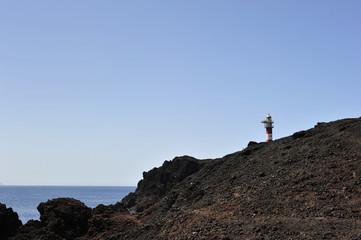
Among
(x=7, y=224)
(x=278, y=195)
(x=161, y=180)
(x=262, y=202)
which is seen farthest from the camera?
(x=161, y=180)

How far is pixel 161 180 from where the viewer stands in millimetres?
80875

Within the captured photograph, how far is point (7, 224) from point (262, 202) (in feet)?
49.7

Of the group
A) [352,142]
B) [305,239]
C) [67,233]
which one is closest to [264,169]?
[352,142]

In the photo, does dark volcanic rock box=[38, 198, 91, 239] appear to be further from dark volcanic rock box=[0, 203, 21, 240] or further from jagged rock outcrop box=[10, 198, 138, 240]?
dark volcanic rock box=[0, 203, 21, 240]

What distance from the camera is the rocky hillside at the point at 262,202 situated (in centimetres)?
1464

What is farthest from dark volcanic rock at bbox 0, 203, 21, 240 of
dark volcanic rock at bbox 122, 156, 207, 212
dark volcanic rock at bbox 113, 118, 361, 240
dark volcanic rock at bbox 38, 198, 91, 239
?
dark volcanic rock at bbox 122, 156, 207, 212

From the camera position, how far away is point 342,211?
1472cm

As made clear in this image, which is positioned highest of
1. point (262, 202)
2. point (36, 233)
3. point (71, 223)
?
point (262, 202)

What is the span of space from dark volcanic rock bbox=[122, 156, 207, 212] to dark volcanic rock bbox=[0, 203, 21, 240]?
4801cm

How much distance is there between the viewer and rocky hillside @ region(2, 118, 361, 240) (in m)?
14.6

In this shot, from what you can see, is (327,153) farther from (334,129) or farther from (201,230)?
(201,230)

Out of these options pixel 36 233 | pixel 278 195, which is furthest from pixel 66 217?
pixel 278 195

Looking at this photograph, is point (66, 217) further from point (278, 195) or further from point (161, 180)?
point (161, 180)

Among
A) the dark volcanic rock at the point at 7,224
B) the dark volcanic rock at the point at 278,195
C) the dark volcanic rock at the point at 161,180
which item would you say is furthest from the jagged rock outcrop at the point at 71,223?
the dark volcanic rock at the point at 161,180
